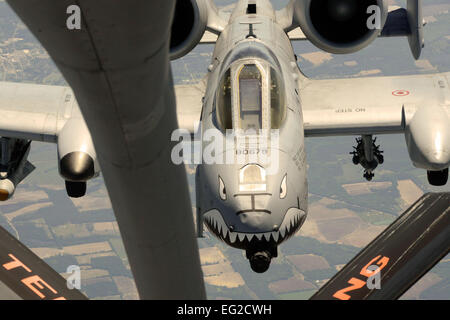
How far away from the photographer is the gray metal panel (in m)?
4.71

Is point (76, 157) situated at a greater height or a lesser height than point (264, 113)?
lesser

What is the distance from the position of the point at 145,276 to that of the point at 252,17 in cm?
1625

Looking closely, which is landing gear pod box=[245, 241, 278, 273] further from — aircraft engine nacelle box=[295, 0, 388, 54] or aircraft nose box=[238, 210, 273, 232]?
aircraft engine nacelle box=[295, 0, 388, 54]

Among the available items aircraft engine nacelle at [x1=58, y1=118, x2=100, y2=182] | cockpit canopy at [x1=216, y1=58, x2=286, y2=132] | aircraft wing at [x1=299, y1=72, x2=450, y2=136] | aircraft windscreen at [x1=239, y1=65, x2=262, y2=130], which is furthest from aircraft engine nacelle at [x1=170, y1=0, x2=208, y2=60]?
aircraft windscreen at [x1=239, y1=65, x2=262, y2=130]

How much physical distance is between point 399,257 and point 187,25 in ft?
47.5

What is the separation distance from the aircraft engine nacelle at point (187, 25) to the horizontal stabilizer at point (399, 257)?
13.5m

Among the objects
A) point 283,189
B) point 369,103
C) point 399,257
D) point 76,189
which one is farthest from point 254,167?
point 369,103

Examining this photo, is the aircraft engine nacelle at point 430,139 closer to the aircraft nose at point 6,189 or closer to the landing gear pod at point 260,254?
the landing gear pod at point 260,254

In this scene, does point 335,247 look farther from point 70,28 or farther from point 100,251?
point 70,28

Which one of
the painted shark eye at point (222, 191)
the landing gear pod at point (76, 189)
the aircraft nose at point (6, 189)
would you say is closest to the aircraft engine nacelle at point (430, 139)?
the painted shark eye at point (222, 191)

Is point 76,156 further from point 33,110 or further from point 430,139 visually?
point 430,139

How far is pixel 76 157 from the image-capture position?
1689cm

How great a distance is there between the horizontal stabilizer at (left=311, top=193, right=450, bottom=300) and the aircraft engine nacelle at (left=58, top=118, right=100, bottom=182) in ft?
27.3
